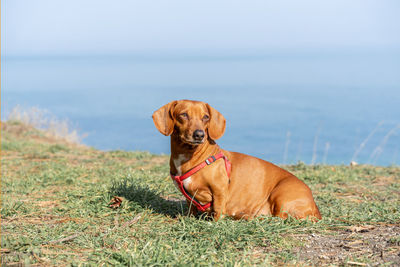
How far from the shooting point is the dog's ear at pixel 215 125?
4270 mm

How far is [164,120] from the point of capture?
4.15m

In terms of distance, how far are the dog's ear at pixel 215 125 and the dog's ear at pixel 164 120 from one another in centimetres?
41

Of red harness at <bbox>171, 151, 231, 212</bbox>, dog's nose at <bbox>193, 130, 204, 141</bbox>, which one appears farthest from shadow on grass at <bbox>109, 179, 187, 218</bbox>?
dog's nose at <bbox>193, 130, 204, 141</bbox>

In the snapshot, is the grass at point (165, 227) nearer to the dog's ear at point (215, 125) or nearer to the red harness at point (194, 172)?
the red harness at point (194, 172)

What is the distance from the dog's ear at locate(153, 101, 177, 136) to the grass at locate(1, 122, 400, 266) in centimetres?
93

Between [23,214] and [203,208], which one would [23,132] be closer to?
[23,214]

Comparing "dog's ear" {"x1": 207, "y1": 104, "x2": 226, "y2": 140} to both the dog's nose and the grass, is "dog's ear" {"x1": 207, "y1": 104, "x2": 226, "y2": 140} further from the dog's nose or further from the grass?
the grass

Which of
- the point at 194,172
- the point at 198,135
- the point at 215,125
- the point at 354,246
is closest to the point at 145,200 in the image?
the point at 194,172

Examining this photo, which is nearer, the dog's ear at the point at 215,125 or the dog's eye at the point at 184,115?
the dog's eye at the point at 184,115

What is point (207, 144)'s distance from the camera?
430 centimetres

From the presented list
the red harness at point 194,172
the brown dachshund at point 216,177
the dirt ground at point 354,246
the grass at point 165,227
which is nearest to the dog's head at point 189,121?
the brown dachshund at point 216,177

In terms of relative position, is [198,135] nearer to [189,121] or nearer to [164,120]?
[189,121]

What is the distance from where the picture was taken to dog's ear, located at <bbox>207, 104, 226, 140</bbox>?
14.0ft

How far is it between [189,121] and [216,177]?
649mm
